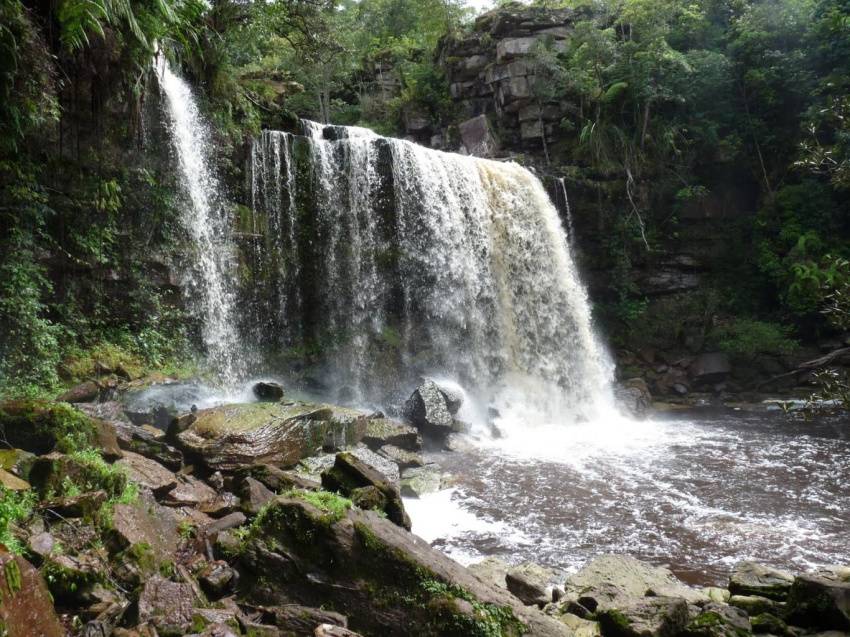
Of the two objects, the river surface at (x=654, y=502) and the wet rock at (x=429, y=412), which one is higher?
the wet rock at (x=429, y=412)

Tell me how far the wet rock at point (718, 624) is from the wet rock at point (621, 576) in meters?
0.87

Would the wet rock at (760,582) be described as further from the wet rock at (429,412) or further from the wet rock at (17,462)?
the wet rock at (429,412)

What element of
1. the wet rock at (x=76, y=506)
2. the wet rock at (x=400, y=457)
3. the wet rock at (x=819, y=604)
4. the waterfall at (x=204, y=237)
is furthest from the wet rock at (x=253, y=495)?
the waterfall at (x=204, y=237)

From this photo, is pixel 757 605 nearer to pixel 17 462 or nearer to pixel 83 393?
pixel 17 462

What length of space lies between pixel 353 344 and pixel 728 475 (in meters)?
8.15

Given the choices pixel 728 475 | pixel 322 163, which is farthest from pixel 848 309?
pixel 322 163

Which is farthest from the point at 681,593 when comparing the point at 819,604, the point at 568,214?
the point at 568,214

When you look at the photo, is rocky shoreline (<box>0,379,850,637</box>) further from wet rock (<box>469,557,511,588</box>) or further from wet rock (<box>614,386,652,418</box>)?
wet rock (<box>614,386,652,418</box>)

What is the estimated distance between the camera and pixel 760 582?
198 inches

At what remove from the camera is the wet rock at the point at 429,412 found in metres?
10.9

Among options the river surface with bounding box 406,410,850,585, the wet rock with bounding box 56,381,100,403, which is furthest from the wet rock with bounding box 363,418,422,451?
the wet rock with bounding box 56,381,100,403

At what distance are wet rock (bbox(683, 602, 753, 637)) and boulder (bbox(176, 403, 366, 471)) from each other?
5.17 meters

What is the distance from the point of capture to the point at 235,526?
4.70 m

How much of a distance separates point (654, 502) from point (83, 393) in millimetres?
8792
